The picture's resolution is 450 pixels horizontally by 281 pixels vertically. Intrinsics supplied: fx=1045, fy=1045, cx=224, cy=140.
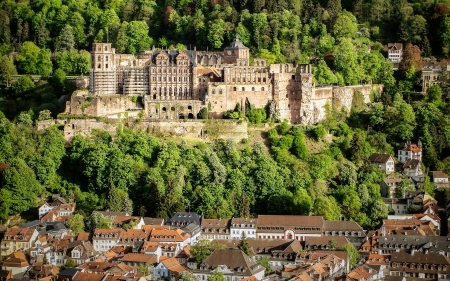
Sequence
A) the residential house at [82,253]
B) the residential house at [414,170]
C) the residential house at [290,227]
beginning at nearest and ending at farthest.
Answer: the residential house at [82,253] → the residential house at [290,227] → the residential house at [414,170]

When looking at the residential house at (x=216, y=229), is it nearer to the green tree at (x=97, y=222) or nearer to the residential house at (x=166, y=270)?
the green tree at (x=97, y=222)

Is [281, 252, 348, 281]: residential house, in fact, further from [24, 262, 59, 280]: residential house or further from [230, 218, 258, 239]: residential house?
[24, 262, 59, 280]: residential house

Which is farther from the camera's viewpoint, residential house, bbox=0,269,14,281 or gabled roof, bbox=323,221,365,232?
gabled roof, bbox=323,221,365,232

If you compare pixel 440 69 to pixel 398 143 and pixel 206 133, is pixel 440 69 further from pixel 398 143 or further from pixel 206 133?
pixel 206 133

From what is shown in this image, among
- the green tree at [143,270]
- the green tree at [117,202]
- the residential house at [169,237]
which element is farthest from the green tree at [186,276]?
the green tree at [117,202]

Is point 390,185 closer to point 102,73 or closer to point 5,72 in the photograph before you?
point 102,73

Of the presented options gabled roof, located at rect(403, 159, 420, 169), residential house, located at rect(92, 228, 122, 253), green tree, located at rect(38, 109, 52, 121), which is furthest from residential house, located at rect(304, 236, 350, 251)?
green tree, located at rect(38, 109, 52, 121)
